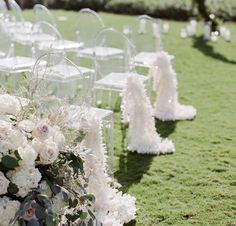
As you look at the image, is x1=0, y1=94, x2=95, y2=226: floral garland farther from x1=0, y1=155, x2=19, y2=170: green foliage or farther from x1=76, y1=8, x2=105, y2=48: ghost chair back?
x1=76, y1=8, x2=105, y2=48: ghost chair back

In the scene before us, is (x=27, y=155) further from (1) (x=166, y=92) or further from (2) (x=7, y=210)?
(1) (x=166, y=92)

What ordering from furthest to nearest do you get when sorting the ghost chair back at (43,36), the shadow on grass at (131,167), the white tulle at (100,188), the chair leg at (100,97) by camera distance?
the ghost chair back at (43,36) < the chair leg at (100,97) < the shadow on grass at (131,167) < the white tulle at (100,188)

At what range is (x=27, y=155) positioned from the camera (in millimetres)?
2600

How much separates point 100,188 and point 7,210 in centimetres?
109

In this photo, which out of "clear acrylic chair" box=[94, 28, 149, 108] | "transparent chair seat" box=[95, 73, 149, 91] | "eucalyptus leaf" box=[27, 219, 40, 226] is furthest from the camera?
"clear acrylic chair" box=[94, 28, 149, 108]

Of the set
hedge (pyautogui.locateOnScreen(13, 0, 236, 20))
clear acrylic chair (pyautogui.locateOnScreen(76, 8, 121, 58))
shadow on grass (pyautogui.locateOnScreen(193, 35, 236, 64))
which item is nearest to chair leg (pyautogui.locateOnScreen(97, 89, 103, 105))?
clear acrylic chair (pyautogui.locateOnScreen(76, 8, 121, 58))

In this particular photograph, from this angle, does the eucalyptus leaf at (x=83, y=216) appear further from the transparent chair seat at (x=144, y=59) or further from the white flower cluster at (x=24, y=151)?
the transparent chair seat at (x=144, y=59)

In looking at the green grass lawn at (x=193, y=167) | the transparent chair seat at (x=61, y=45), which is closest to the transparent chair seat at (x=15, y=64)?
the transparent chair seat at (x=61, y=45)

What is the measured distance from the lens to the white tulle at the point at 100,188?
3525 mm

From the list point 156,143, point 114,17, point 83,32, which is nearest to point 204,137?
point 156,143

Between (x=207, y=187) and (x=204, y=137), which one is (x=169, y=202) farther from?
(x=204, y=137)

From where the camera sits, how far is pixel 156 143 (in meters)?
4.99

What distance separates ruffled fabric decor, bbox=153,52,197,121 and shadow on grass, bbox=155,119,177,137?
0.20 feet

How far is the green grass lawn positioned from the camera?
12.7 feet
